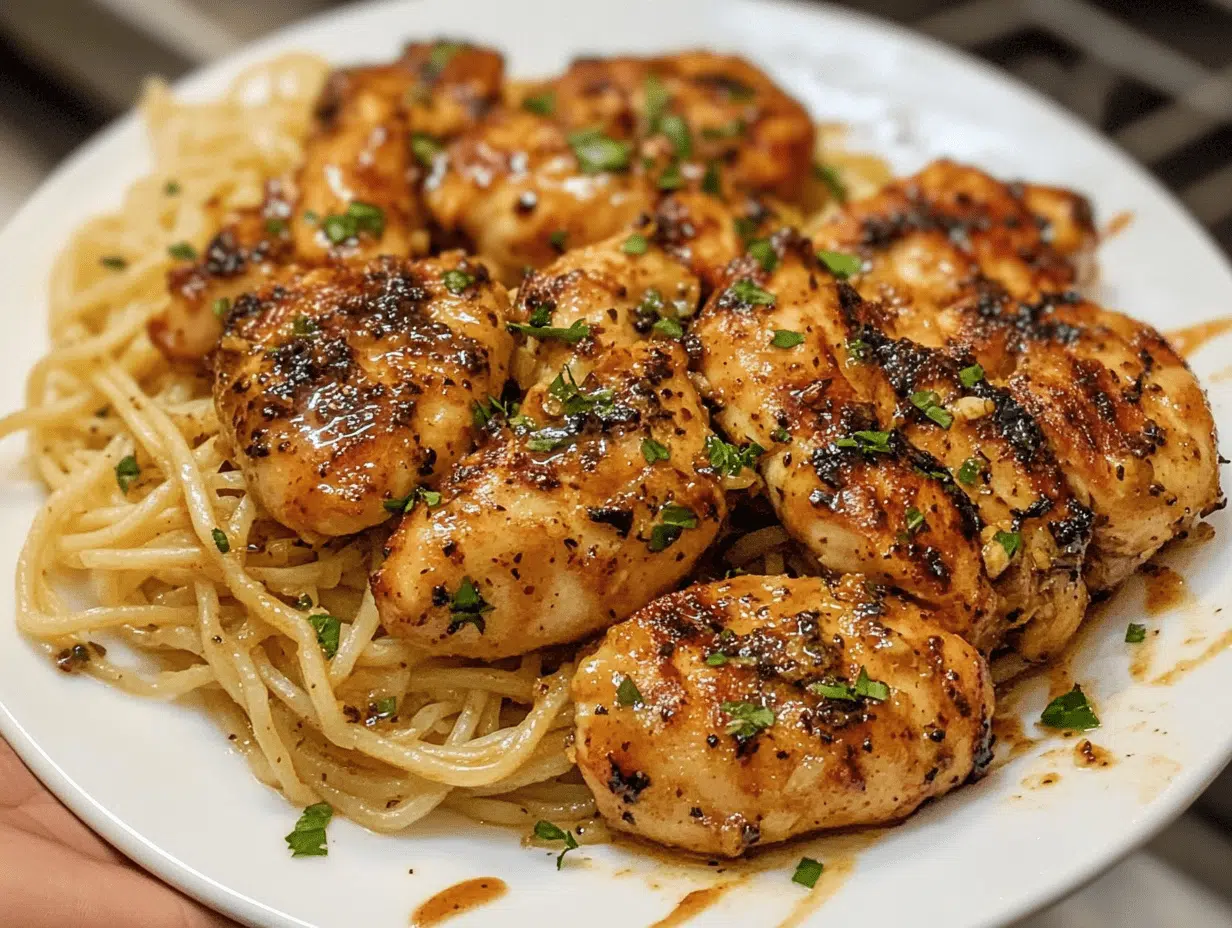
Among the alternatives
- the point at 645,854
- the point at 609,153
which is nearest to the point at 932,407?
the point at 645,854

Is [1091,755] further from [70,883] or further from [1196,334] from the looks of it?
[70,883]

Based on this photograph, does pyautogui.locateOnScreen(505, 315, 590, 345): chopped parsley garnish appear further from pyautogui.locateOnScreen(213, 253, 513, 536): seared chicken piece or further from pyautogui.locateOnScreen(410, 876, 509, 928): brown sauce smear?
pyautogui.locateOnScreen(410, 876, 509, 928): brown sauce smear

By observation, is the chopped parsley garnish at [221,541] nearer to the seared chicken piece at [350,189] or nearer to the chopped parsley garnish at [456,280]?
the seared chicken piece at [350,189]

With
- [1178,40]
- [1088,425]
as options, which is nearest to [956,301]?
[1088,425]

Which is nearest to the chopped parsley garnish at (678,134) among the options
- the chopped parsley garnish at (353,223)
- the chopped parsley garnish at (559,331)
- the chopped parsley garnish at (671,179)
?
the chopped parsley garnish at (671,179)

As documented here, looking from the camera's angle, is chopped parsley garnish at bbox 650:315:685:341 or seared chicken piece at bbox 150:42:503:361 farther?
seared chicken piece at bbox 150:42:503:361

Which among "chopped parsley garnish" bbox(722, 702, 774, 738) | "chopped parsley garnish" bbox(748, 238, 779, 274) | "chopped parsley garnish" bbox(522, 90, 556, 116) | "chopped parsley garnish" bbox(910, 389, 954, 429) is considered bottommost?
"chopped parsley garnish" bbox(722, 702, 774, 738)

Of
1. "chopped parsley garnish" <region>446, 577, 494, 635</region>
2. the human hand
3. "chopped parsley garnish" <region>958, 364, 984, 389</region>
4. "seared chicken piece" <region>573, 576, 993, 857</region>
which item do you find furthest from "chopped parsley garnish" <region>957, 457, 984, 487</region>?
the human hand
